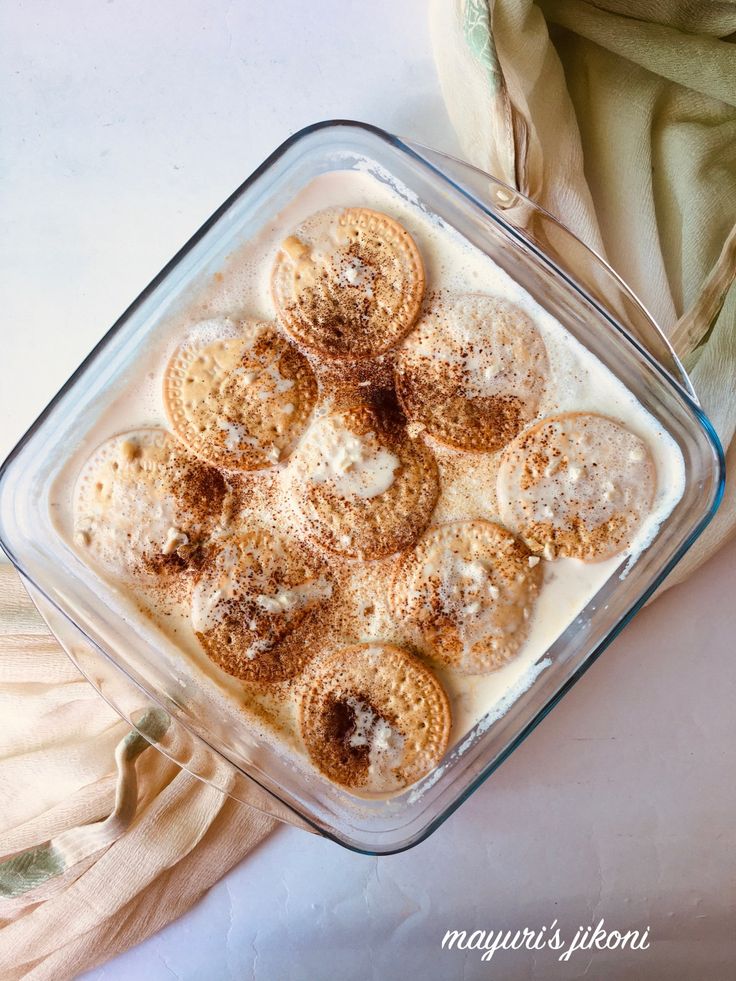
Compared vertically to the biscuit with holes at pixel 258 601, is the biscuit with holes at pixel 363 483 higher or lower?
higher

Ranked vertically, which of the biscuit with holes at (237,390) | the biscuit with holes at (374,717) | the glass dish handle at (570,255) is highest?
the glass dish handle at (570,255)

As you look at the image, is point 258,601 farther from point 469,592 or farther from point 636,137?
point 636,137

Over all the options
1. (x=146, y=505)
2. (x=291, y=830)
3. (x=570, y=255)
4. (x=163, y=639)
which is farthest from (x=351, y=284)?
(x=291, y=830)

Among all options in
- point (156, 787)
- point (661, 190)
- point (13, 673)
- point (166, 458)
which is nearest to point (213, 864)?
point (156, 787)

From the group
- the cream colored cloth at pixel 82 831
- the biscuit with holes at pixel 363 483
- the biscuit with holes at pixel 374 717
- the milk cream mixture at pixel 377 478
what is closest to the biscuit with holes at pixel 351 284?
the milk cream mixture at pixel 377 478

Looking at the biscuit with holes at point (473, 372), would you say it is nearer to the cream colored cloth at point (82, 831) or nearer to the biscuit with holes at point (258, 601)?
the biscuit with holes at point (258, 601)
